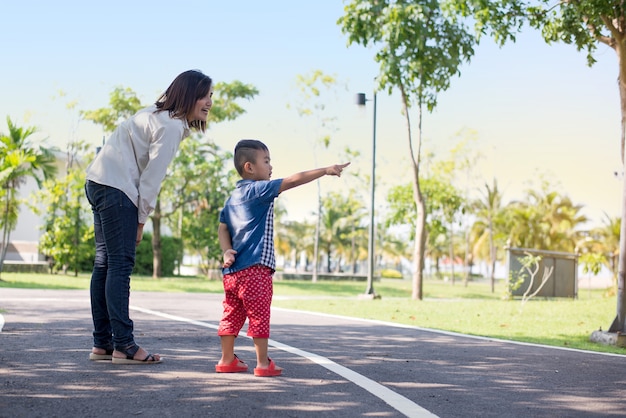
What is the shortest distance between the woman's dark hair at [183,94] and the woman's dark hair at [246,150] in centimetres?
49

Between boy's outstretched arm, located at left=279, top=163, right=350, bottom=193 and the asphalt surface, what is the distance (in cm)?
121

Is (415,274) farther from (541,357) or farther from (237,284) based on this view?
(237,284)

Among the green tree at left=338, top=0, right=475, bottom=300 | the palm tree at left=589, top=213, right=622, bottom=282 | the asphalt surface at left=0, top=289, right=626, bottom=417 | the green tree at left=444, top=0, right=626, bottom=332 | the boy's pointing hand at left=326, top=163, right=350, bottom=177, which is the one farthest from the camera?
the palm tree at left=589, top=213, right=622, bottom=282

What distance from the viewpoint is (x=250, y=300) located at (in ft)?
15.2

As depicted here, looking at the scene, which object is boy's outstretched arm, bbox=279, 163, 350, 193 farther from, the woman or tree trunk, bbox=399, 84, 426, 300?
tree trunk, bbox=399, 84, 426, 300

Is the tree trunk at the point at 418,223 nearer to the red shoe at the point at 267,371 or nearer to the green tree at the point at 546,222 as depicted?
the red shoe at the point at 267,371

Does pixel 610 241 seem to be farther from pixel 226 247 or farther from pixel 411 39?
pixel 226 247

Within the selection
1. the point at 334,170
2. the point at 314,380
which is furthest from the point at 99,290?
the point at 334,170

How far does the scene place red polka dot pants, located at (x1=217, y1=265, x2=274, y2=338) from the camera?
461 cm

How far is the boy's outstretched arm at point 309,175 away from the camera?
435 cm

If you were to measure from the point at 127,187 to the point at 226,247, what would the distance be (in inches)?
30.5

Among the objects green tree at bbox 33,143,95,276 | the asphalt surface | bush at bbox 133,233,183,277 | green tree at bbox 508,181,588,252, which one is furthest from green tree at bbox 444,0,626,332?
green tree at bbox 508,181,588,252

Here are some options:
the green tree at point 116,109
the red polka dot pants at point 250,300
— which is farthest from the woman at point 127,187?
the green tree at point 116,109

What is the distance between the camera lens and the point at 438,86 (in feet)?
59.4
